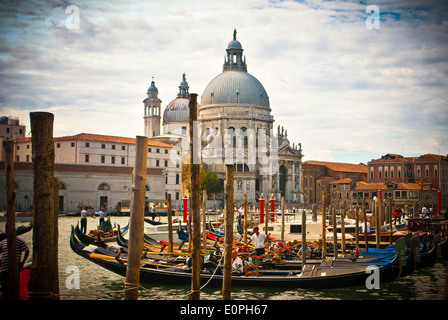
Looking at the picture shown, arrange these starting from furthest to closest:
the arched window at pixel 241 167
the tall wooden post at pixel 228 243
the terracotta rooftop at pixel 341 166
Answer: the terracotta rooftop at pixel 341 166
the arched window at pixel 241 167
the tall wooden post at pixel 228 243

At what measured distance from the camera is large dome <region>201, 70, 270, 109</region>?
5509cm

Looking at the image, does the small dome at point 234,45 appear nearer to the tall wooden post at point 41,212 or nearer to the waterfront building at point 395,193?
the waterfront building at point 395,193

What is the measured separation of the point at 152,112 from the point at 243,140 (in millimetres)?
18048

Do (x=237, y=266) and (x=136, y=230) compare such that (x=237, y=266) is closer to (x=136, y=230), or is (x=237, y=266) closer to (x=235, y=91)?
(x=136, y=230)

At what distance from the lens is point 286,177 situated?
181ft

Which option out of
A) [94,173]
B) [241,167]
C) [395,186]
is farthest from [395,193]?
[94,173]

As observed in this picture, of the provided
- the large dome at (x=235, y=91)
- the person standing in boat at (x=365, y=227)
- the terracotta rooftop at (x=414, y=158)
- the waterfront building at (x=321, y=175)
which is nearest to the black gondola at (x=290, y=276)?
the person standing in boat at (x=365, y=227)

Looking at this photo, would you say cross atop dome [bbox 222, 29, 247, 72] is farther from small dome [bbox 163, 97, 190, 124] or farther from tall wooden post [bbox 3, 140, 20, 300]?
tall wooden post [bbox 3, 140, 20, 300]

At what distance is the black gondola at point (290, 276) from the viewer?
9.26 meters

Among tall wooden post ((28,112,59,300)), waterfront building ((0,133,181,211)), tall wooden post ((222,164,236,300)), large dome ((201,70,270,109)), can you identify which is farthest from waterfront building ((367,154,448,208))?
tall wooden post ((28,112,59,300))

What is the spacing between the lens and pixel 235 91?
55156mm

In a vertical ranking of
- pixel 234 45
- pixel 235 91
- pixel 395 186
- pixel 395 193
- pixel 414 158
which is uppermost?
pixel 234 45

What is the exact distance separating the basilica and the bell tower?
6794 millimetres

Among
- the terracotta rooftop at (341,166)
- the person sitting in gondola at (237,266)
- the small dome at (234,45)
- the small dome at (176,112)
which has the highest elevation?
the small dome at (234,45)
